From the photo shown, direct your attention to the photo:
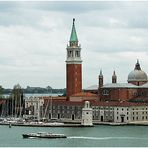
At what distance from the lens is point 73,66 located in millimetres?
39812

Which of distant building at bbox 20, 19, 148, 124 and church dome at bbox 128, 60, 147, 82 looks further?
church dome at bbox 128, 60, 147, 82

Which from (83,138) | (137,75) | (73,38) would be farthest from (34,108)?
(83,138)

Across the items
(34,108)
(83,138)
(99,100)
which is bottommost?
(83,138)

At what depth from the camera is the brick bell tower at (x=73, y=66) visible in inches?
1569

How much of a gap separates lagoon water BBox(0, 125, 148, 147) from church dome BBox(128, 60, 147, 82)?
8.31m

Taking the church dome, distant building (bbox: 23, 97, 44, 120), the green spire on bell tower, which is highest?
the green spire on bell tower

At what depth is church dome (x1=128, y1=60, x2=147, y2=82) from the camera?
41031mm

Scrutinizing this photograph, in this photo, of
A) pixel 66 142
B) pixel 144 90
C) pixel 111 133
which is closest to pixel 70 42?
pixel 144 90

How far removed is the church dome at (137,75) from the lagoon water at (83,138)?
8312mm

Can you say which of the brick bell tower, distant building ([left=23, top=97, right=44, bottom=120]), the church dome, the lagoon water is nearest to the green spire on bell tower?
the brick bell tower

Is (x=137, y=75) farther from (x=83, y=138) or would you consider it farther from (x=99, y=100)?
(x=83, y=138)

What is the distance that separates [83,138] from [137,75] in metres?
15.4

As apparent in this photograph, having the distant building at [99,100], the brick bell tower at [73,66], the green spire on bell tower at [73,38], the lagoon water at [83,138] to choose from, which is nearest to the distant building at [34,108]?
the distant building at [99,100]

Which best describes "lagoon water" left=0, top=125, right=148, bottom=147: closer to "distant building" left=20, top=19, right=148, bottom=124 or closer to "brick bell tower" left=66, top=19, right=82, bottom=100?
"distant building" left=20, top=19, right=148, bottom=124
